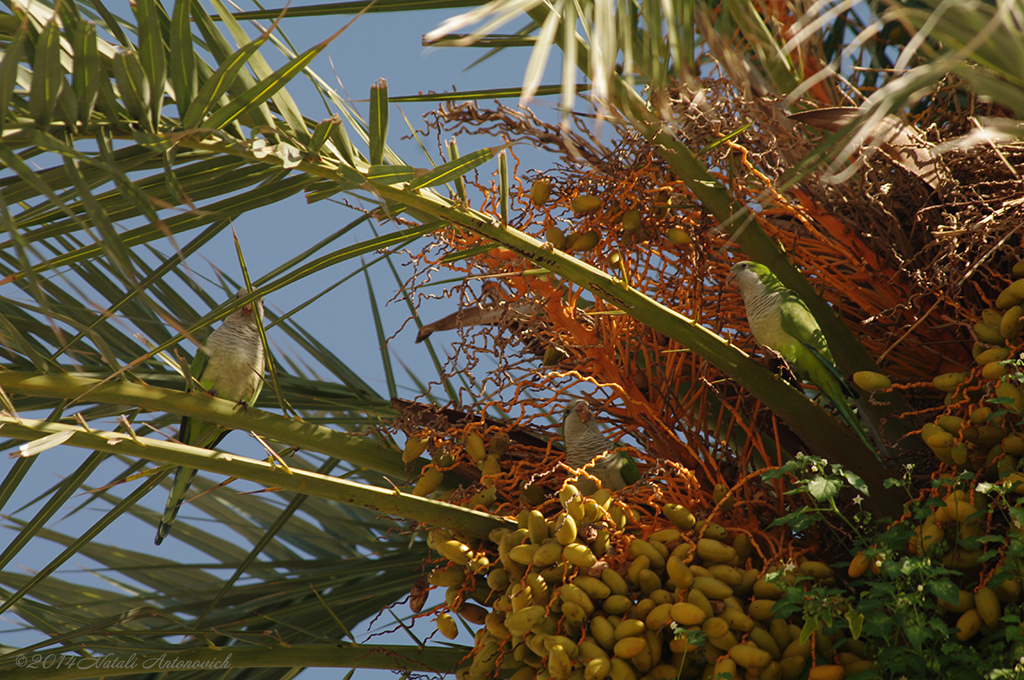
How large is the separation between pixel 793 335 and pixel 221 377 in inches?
50.1

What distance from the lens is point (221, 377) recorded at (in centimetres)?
200

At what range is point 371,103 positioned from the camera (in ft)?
3.74

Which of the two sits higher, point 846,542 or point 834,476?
point 834,476

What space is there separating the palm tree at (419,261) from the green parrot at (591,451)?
2.6 inches

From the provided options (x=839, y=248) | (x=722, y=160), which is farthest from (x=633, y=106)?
→ (x=839, y=248)

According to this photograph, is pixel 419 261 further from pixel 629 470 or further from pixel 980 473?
pixel 980 473

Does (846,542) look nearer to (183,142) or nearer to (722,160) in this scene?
(722,160)

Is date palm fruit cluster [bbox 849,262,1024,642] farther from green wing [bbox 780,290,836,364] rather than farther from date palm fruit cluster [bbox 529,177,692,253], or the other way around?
date palm fruit cluster [bbox 529,177,692,253]

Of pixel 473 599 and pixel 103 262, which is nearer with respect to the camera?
pixel 473 599

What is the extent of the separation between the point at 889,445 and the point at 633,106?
→ 0.81 m

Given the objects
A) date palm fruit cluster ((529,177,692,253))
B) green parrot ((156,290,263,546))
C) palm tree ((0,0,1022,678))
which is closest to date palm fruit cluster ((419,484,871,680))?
palm tree ((0,0,1022,678))

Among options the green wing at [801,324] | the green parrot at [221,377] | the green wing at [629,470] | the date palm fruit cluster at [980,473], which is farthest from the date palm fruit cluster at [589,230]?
the green parrot at [221,377]

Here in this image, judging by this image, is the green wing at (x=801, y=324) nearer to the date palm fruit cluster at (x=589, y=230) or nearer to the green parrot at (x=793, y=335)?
the green parrot at (x=793, y=335)

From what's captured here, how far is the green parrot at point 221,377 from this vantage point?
74.7 inches
